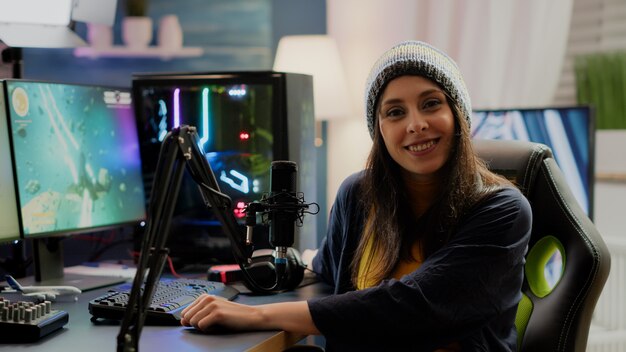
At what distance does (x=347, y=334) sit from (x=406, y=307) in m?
0.12

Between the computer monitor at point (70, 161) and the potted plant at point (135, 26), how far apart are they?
0.84 m

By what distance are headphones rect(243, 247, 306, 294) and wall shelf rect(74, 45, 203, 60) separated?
4.27 ft

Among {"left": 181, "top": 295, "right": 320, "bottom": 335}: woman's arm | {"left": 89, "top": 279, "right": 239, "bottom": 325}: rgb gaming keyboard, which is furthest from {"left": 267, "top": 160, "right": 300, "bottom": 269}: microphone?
{"left": 89, "top": 279, "right": 239, "bottom": 325}: rgb gaming keyboard

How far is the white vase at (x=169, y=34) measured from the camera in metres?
2.79

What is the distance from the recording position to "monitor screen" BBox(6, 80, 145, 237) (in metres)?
1.65

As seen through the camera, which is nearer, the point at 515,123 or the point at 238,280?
the point at 238,280

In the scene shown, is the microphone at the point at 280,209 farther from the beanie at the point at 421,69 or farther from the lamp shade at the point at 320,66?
the lamp shade at the point at 320,66

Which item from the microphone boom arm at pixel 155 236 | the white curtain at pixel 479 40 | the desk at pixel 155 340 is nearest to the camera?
the microphone boom arm at pixel 155 236

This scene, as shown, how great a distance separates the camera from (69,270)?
1.91m

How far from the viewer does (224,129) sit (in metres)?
1.94

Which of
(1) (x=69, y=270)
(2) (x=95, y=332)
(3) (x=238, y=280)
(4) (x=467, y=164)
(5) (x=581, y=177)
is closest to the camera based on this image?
(2) (x=95, y=332)

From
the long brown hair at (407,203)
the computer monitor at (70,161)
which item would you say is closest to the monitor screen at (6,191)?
the computer monitor at (70,161)

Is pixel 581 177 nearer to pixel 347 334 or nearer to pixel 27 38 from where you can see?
pixel 347 334

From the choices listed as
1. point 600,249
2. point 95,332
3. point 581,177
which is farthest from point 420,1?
point 95,332
